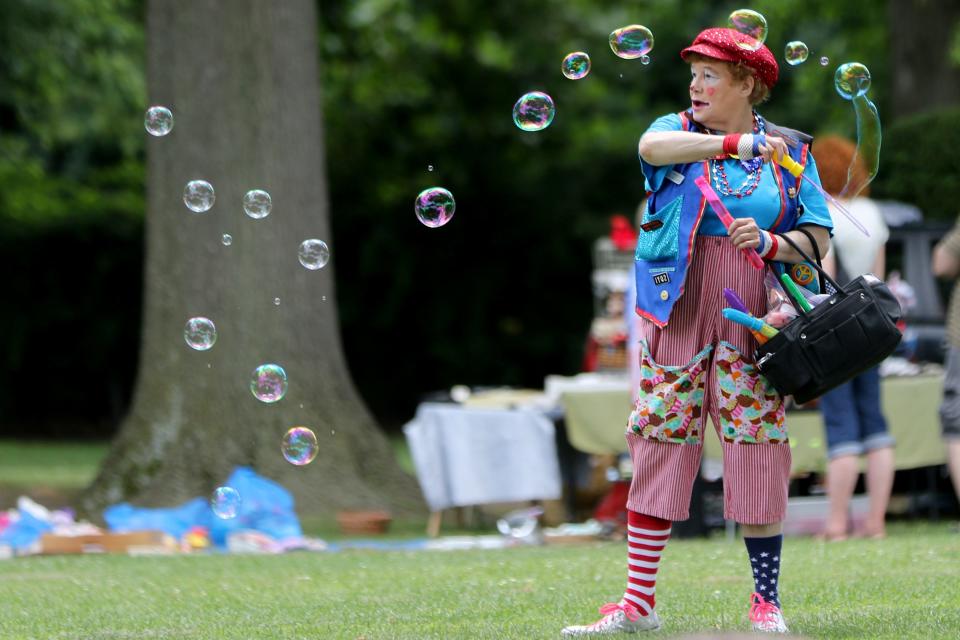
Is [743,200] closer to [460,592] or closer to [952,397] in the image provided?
[460,592]

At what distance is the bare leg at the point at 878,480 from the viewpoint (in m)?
8.20

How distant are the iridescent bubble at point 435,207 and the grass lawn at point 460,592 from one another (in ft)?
4.67

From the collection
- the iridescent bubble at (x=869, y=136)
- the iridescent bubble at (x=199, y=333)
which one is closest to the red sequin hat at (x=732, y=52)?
the iridescent bubble at (x=869, y=136)

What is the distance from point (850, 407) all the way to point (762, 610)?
10.9ft

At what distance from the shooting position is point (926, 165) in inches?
520

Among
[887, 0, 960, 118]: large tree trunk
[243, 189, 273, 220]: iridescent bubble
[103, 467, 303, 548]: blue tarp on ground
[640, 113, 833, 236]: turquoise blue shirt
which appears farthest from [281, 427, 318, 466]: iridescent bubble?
[887, 0, 960, 118]: large tree trunk

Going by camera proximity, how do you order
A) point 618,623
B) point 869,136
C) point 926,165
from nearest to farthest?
1. point 618,623
2. point 869,136
3. point 926,165

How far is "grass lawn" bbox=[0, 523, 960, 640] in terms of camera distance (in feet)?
17.6

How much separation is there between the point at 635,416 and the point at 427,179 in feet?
47.7

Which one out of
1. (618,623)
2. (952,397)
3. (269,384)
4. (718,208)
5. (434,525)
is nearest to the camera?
(718,208)

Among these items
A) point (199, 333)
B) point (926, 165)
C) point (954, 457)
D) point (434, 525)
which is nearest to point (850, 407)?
point (954, 457)

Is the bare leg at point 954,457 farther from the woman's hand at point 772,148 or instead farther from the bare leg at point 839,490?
the woman's hand at point 772,148

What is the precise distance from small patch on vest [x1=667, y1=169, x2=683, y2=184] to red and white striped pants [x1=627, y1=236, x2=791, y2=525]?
0.61ft

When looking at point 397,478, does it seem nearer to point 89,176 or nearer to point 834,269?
point 834,269
